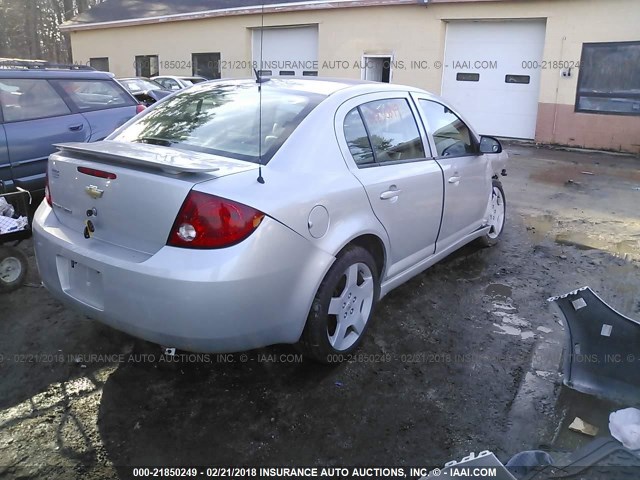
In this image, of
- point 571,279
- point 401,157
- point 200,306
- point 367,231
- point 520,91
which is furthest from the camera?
point 520,91

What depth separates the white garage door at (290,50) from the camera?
17.8 metres

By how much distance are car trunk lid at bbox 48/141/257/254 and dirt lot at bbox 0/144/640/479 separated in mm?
888

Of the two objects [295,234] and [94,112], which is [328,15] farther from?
[295,234]

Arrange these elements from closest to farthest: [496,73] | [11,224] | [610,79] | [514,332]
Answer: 1. [514,332]
2. [11,224]
3. [610,79]
4. [496,73]

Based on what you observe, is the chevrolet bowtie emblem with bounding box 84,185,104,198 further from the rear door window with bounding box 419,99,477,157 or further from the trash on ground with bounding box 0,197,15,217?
the rear door window with bounding box 419,99,477,157

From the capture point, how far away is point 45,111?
571 centimetres

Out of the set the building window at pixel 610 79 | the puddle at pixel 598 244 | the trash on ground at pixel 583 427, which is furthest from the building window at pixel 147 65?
the trash on ground at pixel 583 427

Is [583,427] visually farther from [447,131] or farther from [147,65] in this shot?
[147,65]

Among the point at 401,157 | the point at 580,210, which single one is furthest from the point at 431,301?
the point at 580,210

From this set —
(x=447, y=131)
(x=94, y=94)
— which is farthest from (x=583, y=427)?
(x=94, y=94)

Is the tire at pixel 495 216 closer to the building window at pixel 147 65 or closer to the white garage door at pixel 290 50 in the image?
the white garage door at pixel 290 50

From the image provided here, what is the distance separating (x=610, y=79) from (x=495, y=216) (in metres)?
9.52

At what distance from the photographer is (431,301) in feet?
14.3

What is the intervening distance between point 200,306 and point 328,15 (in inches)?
633
